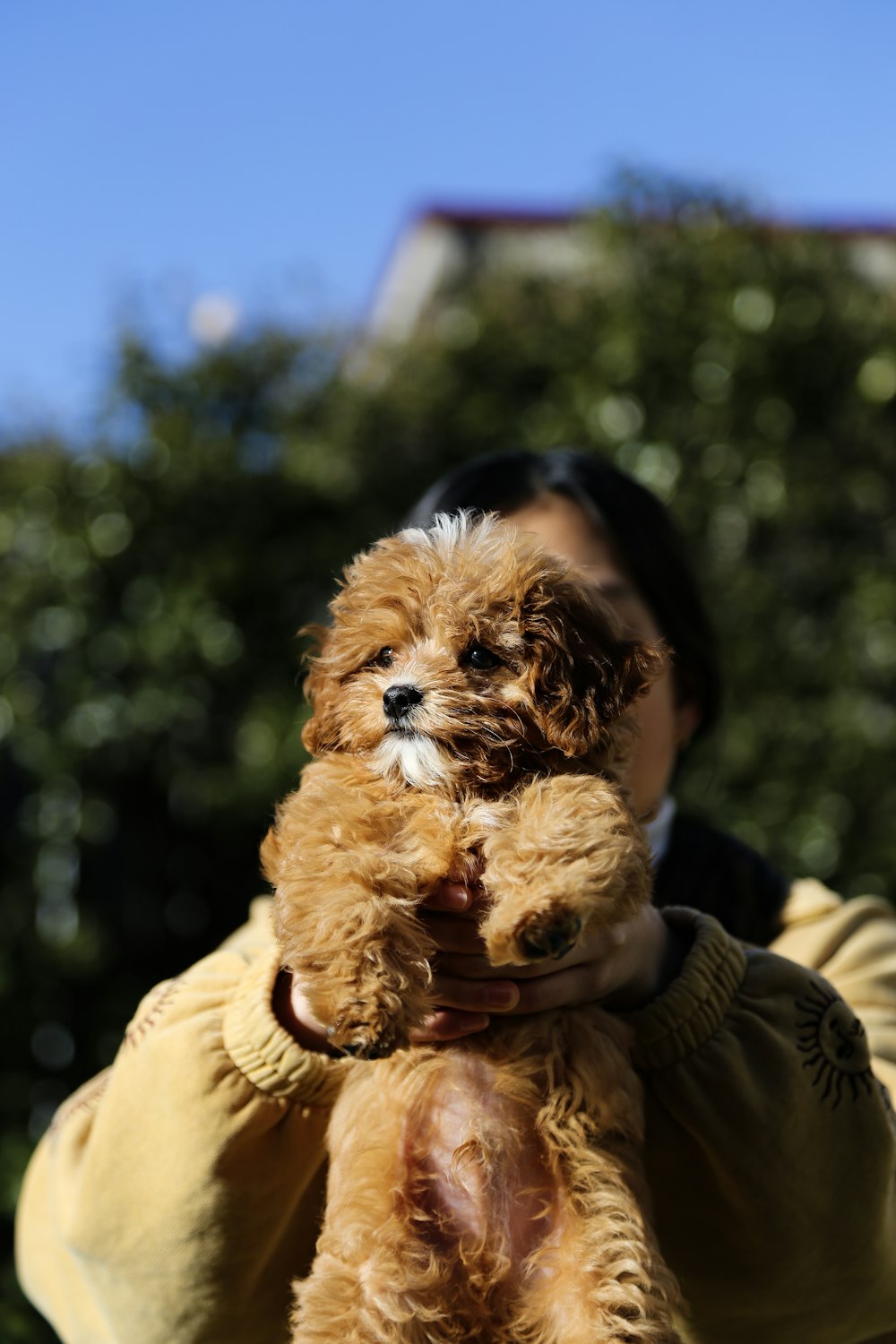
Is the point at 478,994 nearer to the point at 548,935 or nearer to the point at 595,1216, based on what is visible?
the point at 548,935

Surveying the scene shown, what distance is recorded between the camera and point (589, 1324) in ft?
6.30

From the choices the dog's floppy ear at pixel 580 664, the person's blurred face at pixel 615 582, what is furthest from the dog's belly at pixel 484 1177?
the person's blurred face at pixel 615 582

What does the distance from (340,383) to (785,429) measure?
2921mm

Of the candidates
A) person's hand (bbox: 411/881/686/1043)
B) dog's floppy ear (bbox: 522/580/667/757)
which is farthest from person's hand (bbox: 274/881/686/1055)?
dog's floppy ear (bbox: 522/580/667/757)

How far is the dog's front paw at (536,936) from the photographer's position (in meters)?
1.84

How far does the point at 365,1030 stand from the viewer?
187 cm

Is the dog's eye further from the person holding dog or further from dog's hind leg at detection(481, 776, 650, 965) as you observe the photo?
the person holding dog

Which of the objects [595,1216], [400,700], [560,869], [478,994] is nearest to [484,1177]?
[595,1216]

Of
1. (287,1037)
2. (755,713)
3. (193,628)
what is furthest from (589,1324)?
(193,628)

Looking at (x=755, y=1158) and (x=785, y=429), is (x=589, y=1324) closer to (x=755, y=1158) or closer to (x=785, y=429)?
(x=755, y=1158)

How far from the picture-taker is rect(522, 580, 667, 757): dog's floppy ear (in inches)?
86.8

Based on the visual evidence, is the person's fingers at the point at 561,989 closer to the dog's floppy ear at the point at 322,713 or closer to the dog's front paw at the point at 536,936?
the dog's front paw at the point at 536,936

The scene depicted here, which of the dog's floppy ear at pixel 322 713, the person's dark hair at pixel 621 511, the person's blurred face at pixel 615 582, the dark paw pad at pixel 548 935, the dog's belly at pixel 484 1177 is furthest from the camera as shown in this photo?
the person's dark hair at pixel 621 511

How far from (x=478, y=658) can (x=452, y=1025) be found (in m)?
0.68
